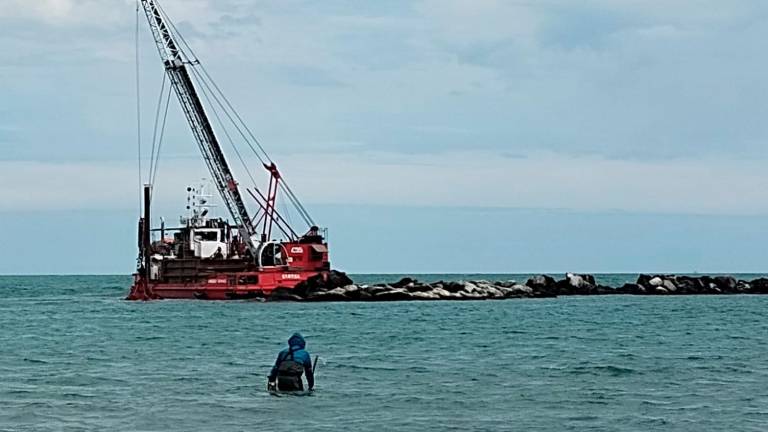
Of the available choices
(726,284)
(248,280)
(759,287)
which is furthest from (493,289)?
(759,287)

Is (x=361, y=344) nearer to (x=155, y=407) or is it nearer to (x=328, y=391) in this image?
(x=328, y=391)

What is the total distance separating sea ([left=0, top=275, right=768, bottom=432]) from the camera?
2503cm

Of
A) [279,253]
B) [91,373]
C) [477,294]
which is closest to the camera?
[91,373]

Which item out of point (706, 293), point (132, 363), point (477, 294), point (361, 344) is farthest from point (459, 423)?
point (706, 293)

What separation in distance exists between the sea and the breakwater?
11.8 meters

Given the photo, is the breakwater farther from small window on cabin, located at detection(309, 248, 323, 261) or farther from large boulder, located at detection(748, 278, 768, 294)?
small window on cabin, located at detection(309, 248, 323, 261)

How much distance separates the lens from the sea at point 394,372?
25031 mm

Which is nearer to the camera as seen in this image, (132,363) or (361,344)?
(132,363)


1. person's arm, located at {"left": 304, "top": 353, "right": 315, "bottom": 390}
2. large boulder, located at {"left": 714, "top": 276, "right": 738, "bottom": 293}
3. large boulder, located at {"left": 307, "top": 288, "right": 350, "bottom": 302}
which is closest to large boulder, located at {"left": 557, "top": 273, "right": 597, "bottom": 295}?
large boulder, located at {"left": 714, "top": 276, "right": 738, "bottom": 293}

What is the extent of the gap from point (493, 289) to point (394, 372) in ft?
172

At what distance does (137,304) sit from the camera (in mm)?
76750

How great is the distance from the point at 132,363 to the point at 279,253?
125ft

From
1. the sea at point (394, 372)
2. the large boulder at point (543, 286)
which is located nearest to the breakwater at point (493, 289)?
the large boulder at point (543, 286)

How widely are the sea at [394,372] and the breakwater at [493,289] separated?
11.8 m
